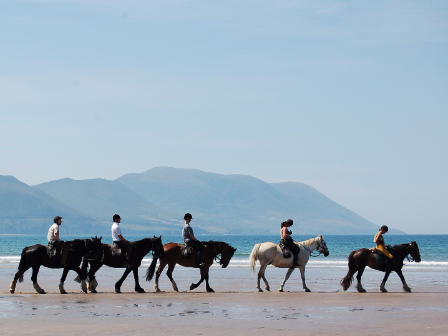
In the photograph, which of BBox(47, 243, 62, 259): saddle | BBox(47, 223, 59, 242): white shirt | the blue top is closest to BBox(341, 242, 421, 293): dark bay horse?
the blue top

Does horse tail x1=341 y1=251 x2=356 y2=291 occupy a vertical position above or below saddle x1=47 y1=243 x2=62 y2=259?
below

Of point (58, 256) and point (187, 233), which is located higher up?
point (187, 233)

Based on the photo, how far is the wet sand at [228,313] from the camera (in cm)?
1198

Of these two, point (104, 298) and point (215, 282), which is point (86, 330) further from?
point (215, 282)

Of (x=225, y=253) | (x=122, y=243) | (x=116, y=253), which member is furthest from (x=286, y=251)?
(x=116, y=253)

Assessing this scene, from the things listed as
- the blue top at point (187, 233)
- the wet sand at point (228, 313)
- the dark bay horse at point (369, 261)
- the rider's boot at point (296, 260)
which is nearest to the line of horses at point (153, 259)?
the dark bay horse at point (369, 261)

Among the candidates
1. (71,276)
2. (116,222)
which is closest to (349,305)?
(116,222)

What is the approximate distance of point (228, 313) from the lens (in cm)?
1430

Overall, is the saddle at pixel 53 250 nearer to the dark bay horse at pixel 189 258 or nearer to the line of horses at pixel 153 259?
the line of horses at pixel 153 259

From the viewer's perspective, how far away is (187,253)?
19297 millimetres

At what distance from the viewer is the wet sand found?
11984 millimetres

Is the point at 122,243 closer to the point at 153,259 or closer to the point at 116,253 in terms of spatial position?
the point at 116,253

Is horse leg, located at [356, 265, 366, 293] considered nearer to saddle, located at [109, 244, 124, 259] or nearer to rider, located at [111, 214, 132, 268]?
rider, located at [111, 214, 132, 268]

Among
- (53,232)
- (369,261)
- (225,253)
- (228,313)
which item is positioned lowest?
(228,313)
